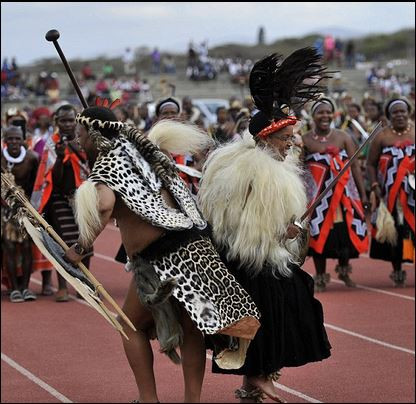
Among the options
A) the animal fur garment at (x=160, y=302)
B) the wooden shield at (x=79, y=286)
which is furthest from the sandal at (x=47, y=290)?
the wooden shield at (x=79, y=286)

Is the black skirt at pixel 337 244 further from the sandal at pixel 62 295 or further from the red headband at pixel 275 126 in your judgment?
the red headband at pixel 275 126

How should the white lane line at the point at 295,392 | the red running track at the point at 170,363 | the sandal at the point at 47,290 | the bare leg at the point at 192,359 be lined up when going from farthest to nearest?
1. the sandal at the point at 47,290
2. the red running track at the point at 170,363
3. the white lane line at the point at 295,392
4. the bare leg at the point at 192,359

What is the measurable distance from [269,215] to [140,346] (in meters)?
1.05

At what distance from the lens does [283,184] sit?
7.30m

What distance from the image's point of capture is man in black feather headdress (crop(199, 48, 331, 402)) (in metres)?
7.30

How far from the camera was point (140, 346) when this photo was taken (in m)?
7.22

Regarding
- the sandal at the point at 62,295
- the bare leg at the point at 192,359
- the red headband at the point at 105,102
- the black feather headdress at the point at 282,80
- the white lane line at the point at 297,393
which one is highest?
the black feather headdress at the point at 282,80

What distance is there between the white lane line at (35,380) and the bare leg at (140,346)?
2662mm

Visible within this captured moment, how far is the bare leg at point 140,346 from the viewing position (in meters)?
7.20

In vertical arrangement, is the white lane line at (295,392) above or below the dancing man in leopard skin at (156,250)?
below

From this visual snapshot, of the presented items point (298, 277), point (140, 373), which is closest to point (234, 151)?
point (298, 277)

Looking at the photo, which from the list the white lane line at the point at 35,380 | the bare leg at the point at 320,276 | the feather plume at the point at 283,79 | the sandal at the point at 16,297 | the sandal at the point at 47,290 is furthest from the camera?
the sandal at the point at 47,290

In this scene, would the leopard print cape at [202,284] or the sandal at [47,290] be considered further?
the sandal at [47,290]

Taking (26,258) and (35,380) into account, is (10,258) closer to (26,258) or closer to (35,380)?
(26,258)
